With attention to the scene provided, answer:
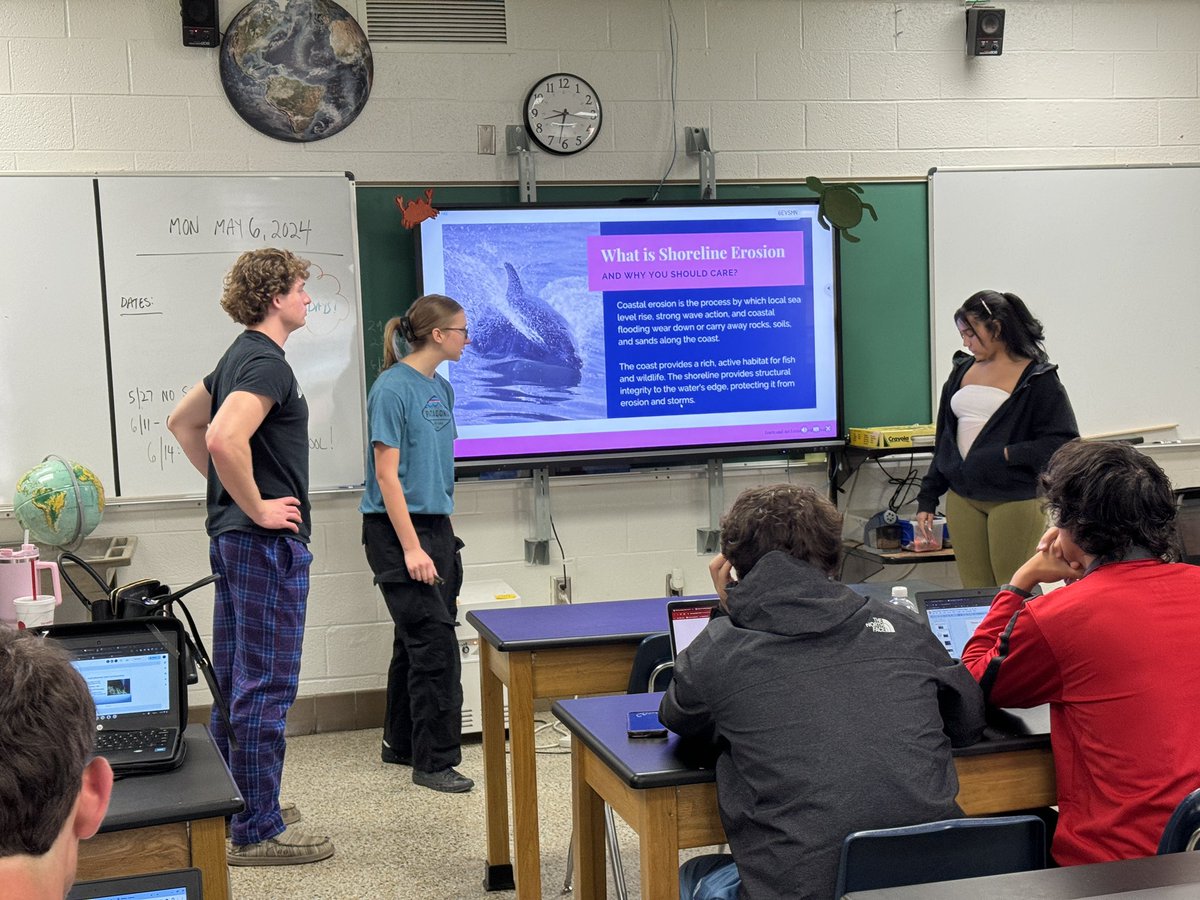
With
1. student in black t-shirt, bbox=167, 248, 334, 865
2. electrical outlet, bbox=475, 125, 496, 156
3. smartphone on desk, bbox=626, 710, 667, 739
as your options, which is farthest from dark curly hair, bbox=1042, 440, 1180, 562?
electrical outlet, bbox=475, 125, 496, 156

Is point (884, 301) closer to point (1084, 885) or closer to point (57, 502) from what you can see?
point (57, 502)

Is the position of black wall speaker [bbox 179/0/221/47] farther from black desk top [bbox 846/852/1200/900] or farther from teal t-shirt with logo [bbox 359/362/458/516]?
black desk top [bbox 846/852/1200/900]

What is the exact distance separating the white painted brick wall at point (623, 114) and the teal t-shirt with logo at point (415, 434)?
83cm

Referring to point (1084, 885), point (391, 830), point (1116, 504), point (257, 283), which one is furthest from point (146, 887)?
point (391, 830)

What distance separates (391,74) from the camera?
4.44 m

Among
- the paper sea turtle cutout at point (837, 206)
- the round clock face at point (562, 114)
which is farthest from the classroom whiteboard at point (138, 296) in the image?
the paper sea turtle cutout at point (837, 206)

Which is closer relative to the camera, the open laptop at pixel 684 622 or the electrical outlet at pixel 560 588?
the open laptop at pixel 684 622

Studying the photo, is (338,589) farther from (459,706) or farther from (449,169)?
(449,169)

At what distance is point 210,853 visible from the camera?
181cm

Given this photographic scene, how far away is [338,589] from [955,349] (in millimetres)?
2557

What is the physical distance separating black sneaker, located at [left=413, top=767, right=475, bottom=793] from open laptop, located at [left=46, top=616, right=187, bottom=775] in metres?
1.91

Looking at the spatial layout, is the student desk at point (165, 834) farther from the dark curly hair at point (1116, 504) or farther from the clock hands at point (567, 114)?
the clock hands at point (567, 114)

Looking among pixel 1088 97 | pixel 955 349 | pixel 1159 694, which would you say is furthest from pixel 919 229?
pixel 1159 694

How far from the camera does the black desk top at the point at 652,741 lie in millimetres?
1943
